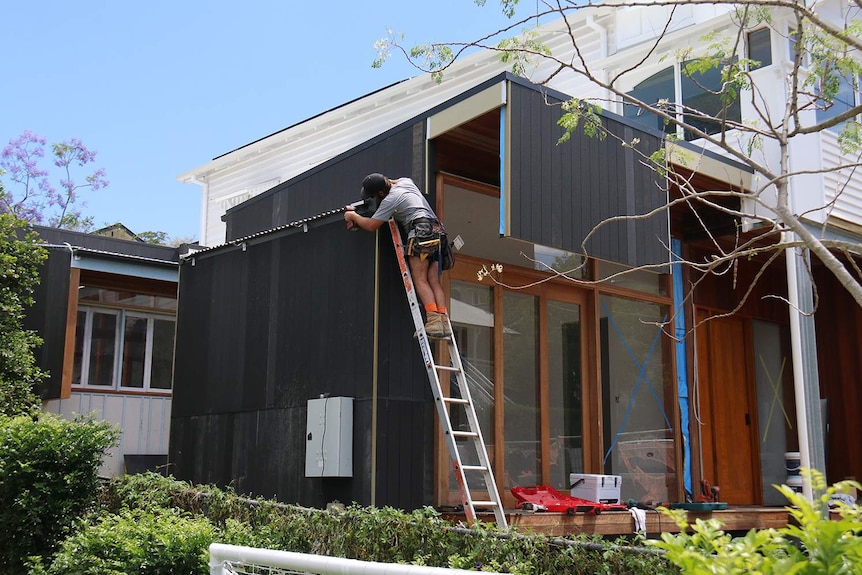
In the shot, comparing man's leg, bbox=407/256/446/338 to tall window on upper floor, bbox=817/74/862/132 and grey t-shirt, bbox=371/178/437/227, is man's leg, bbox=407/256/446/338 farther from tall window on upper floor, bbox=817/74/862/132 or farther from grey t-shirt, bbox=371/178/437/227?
tall window on upper floor, bbox=817/74/862/132

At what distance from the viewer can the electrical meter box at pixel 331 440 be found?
300 inches

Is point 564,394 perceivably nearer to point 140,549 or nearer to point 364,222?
point 364,222

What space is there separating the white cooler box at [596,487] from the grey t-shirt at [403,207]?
3175 mm

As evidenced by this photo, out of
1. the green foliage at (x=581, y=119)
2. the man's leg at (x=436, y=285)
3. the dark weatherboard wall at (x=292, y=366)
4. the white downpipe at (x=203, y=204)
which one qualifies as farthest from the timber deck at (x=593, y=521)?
the white downpipe at (x=203, y=204)

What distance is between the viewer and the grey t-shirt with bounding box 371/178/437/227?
25.0 feet

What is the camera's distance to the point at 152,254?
44.6ft

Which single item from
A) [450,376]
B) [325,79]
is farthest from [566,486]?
[325,79]

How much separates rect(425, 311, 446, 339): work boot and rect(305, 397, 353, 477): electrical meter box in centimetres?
95

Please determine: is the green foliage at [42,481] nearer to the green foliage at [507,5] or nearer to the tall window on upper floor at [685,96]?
the green foliage at [507,5]

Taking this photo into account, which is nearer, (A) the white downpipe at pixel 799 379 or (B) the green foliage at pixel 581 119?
(B) the green foliage at pixel 581 119

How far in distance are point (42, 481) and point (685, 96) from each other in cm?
928

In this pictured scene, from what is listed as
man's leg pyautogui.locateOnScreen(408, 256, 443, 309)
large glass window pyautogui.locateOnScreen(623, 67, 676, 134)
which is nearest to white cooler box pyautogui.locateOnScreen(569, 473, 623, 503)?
man's leg pyautogui.locateOnScreen(408, 256, 443, 309)

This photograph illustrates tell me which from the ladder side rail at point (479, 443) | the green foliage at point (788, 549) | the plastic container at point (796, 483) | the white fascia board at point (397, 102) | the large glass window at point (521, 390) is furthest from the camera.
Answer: the white fascia board at point (397, 102)

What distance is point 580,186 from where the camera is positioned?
8148 mm
